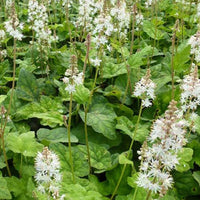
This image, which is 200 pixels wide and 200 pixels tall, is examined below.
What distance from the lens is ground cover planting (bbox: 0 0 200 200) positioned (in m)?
2.02

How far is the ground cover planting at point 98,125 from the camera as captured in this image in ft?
6.62

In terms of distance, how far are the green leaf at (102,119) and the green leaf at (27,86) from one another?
2.56 feet

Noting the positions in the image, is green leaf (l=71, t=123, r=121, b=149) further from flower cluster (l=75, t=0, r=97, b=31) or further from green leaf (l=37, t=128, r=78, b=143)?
flower cluster (l=75, t=0, r=97, b=31)

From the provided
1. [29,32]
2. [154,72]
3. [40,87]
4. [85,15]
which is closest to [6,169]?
[40,87]

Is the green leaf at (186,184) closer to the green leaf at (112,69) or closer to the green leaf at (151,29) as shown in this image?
the green leaf at (112,69)

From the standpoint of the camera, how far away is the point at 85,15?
4691mm

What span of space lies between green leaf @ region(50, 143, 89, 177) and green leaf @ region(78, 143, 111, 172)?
111 millimetres

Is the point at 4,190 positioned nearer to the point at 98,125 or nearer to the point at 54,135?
the point at 54,135

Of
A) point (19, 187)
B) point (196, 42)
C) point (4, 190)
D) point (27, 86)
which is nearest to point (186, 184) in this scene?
point (196, 42)

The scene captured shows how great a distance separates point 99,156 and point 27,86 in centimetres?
143

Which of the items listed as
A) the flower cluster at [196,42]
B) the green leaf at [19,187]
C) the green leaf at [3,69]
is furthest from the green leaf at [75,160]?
the green leaf at [3,69]

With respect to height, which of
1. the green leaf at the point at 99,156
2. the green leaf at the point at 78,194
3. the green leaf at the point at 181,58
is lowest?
the green leaf at the point at 99,156

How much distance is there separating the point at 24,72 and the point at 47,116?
1455 millimetres

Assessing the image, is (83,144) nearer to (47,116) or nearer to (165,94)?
(47,116)
